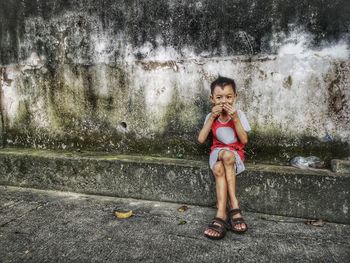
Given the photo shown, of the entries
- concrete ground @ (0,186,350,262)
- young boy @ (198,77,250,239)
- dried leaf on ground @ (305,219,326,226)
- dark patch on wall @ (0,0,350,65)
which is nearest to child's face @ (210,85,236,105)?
young boy @ (198,77,250,239)

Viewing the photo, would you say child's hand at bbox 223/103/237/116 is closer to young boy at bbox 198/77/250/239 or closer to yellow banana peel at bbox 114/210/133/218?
young boy at bbox 198/77/250/239

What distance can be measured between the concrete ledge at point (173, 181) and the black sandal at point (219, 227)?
44 cm

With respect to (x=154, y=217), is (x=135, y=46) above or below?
above

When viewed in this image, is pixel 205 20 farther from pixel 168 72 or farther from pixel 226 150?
pixel 226 150

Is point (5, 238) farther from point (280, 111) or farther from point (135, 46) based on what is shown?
point (280, 111)

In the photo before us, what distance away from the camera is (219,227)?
2.72 m

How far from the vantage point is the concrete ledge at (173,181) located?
9.60ft

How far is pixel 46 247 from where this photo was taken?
256cm

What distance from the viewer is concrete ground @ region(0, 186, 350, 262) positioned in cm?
242

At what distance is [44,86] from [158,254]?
8.02 ft

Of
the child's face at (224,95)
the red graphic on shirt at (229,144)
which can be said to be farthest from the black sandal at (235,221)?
the child's face at (224,95)

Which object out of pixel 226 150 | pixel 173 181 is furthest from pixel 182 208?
pixel 226 150

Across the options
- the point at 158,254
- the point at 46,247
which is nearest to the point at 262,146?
the point at 158,254

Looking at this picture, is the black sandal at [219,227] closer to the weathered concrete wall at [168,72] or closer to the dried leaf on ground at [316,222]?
the dried leaf on ground at [316,222]
